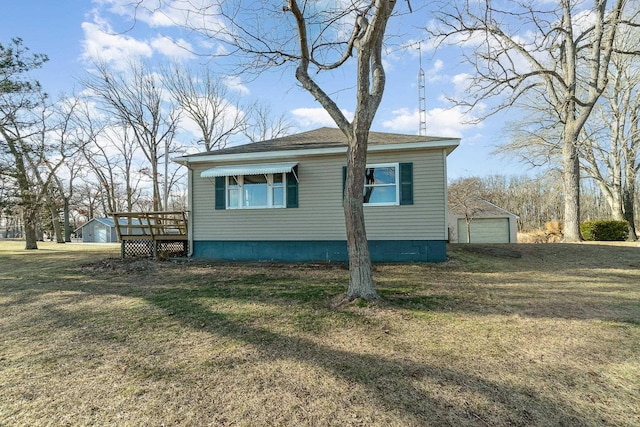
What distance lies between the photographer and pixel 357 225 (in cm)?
443

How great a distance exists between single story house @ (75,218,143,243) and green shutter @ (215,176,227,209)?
3173 cm

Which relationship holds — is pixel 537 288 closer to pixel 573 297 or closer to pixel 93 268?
pixel 573 297

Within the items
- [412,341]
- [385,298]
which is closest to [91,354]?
[412,341]

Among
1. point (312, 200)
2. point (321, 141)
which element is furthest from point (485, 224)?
point (312, 200)

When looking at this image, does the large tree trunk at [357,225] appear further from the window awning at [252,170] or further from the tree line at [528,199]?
the tree line at [528,199]

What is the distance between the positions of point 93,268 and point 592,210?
37417 millimetres

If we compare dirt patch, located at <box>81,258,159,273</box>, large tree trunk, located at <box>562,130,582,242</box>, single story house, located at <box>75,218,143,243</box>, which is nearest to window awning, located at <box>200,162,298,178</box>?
dirt patch, located at <box>81,258,159,273</box>

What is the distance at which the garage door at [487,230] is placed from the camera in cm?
2358

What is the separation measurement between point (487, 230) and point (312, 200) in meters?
19.7

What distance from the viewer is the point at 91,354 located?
3.13 m

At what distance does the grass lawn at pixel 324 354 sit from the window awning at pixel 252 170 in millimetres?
3615

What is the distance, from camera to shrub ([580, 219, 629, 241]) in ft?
43.4

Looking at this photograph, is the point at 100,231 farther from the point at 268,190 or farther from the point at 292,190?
the point at 292,190

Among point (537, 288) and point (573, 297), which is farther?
point (537, 288)
